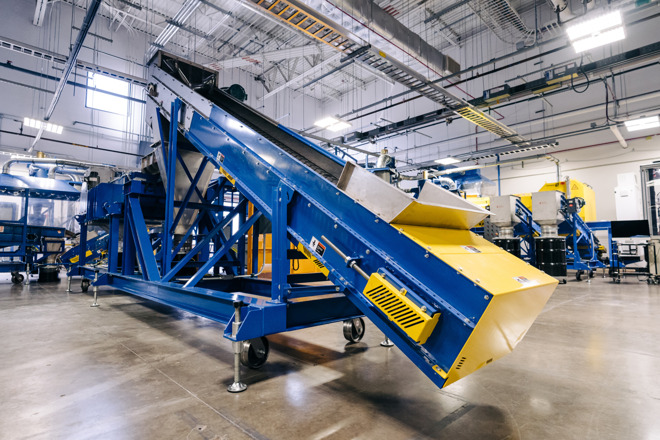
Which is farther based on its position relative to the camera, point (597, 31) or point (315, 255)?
point (597, 31)

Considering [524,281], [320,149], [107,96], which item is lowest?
[524,281]

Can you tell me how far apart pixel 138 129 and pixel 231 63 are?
5537 millimetres

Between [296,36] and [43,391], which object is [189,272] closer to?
[43,391]

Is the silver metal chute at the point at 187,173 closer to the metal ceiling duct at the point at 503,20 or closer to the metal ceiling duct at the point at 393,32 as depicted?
the metal ceiling duct at the point at 393,32

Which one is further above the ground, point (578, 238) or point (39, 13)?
point (39, 13)

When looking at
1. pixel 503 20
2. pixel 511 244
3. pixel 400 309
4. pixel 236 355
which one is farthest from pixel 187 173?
pixel 503 20

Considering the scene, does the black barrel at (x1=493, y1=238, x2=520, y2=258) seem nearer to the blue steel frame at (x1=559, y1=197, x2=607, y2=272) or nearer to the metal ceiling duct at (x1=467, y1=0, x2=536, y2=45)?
the blue steel frame at (x1=559, y1=197, x2=607, y2=272)

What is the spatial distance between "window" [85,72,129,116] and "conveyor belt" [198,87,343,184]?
11.8m

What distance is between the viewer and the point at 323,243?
2.32 meters

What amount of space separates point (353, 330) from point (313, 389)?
3.79 ft

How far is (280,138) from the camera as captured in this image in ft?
11.6

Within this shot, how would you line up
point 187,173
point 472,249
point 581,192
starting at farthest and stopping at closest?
point 581,192 → point 187,173 → point 472,249

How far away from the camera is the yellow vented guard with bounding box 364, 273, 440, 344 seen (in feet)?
5.55

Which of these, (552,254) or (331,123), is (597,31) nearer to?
(552,254)
